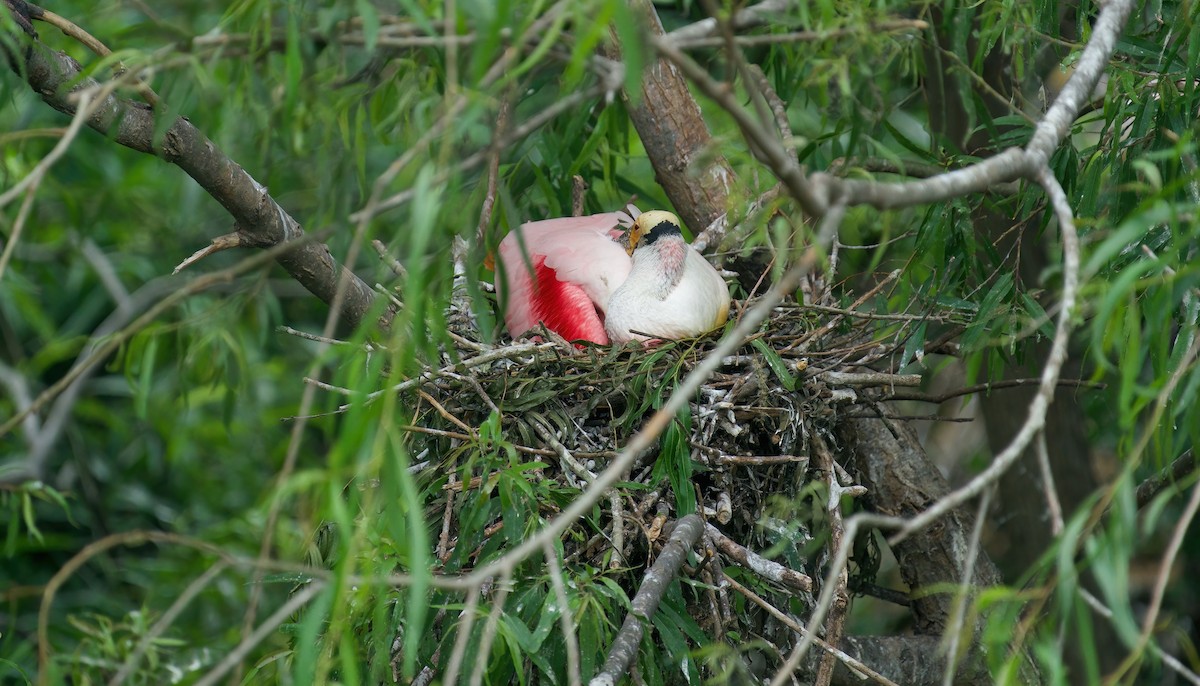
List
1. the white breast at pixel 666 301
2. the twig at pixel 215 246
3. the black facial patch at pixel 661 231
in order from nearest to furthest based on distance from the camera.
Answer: the twig at pixel 215 246, the white breast at pixel 666 301, the black facial patch at pixel 661 231

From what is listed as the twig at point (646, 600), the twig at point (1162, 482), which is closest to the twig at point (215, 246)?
the twig at point (646, 600)

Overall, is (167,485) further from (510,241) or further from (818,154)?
(818,154)

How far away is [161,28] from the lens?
1.89 meters

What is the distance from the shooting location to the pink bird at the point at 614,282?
339cm

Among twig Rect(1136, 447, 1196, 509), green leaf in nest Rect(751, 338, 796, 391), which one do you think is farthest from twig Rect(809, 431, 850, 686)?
twig Rect(1136, 447, 1196, 509)

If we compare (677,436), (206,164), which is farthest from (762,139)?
(206,164)

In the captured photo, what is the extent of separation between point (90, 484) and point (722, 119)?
325 centimetres

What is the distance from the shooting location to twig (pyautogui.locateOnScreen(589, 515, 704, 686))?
209cm

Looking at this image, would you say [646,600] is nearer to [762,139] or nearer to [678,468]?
[678,468]

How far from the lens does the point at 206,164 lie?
103 inches

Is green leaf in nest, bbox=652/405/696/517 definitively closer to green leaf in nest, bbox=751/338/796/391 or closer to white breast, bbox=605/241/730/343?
green leaf in nest, bbox=751/338/796/391

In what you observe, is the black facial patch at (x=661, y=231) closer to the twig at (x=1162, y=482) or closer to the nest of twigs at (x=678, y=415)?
the nest of twigs at (x=678, y=415)

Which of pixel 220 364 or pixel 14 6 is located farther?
pixel 220 364

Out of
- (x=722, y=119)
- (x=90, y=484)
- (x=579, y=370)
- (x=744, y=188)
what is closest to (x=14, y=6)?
(x=579, y=370)
